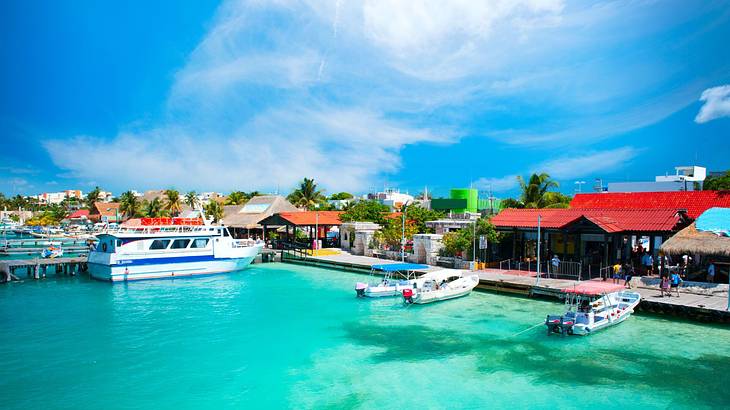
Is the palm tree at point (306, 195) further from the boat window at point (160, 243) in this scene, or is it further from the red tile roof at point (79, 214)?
the red tile roof at point (79, 214)

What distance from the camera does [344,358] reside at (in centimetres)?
1628

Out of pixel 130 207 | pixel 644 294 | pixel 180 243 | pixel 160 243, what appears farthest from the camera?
pixel 130 207

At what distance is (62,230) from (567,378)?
95.5 metres

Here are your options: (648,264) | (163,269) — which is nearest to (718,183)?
(648,264)

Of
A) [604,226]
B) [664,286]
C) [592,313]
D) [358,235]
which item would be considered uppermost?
[604,226]

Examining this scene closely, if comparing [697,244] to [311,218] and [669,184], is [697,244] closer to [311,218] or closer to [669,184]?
[669,184]

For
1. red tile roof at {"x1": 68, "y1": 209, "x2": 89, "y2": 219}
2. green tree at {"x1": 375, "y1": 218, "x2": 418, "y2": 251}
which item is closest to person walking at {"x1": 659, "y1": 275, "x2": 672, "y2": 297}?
green tree at {"x1": 375, "y1": 218, "x2": 418, "y2": 251}

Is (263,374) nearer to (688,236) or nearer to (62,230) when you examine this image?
(688,236)

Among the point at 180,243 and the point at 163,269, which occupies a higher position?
the point at 180,243

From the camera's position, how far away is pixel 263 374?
49.2 feet

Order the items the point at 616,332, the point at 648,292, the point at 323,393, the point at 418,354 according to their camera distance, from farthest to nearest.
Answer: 1. the point at 648,292
2. the point at 616,332
3. the point at 418,354
4. the point at 323,393

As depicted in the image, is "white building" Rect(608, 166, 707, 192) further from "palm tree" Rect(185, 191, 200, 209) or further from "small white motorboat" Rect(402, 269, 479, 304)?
"palm tree" Rect(185, 191, 200, 209)

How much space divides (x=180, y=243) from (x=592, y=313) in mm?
30795

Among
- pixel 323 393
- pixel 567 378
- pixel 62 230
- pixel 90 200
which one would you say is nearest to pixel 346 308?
pixel 323 393
